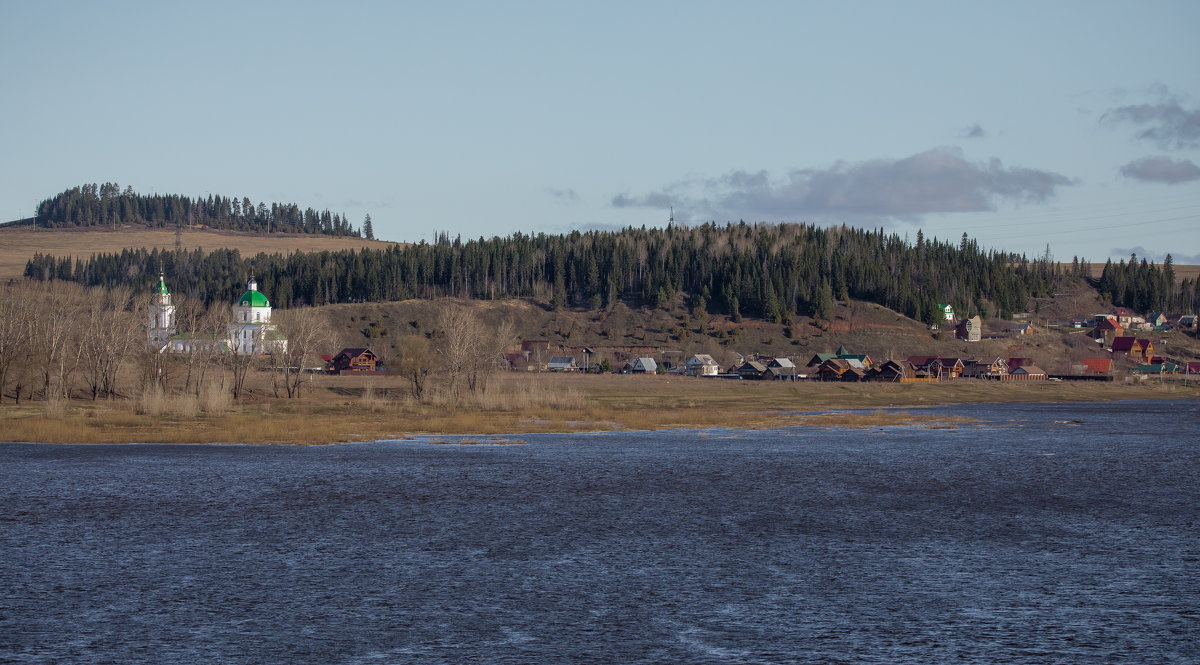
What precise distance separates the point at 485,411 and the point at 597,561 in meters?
53.2

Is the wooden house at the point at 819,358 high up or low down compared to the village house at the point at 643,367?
up

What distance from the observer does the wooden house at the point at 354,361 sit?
14250cm

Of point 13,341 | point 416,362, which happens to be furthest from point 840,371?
point 13,341

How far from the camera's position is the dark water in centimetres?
1886

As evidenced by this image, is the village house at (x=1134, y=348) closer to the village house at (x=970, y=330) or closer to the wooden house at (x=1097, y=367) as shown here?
the village house at (x=970, y=330)

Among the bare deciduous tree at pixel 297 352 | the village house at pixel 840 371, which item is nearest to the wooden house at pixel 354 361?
the bare deciduous tree at pixel 297 352

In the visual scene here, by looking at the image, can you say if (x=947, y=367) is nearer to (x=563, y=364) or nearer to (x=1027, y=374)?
(x=1027, y=374)

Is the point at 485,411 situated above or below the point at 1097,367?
below

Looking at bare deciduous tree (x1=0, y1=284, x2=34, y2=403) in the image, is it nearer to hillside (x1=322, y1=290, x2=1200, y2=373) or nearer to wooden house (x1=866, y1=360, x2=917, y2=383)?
hillside (x1=322, y1=290, x2=1200, y2=373)

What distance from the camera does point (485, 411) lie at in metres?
78.1

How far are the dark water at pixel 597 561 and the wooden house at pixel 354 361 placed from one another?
96.8m

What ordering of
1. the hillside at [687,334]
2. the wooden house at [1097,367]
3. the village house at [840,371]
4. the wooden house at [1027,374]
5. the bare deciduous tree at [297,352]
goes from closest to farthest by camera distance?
the bare deciduous tree at [297,352]
the village house at [840,371]
the wooden house at [1027,374]
the wooden house at [1097,367]
the hillside at [687,334]

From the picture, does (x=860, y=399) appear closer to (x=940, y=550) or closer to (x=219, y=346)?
(x=219, y=346)

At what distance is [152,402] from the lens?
235 ft
